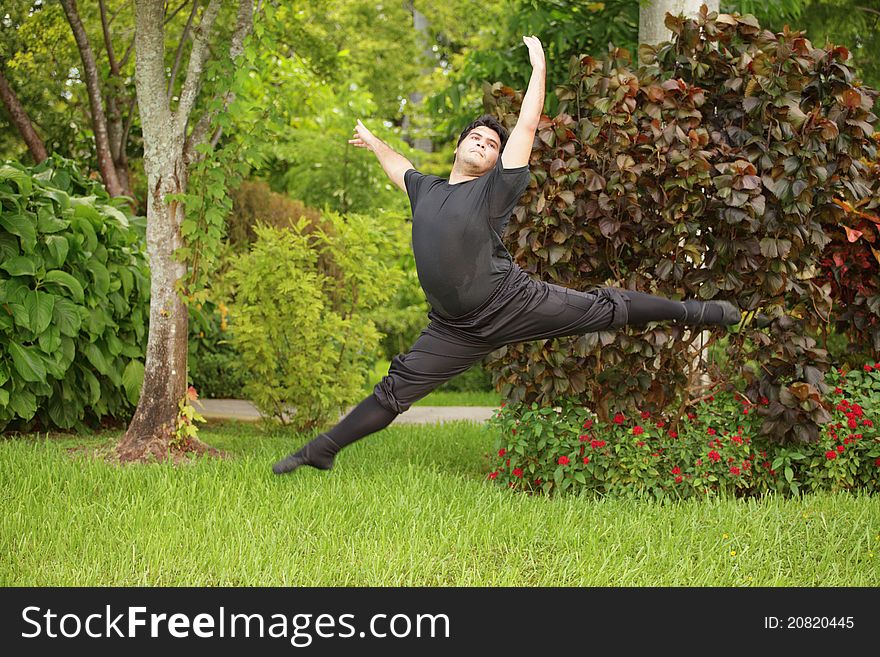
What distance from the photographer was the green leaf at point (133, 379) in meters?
7.51

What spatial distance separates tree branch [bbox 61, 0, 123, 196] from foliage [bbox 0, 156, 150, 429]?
1.59 m

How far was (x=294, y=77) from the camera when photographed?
537 inches

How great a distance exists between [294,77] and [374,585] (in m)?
10.9

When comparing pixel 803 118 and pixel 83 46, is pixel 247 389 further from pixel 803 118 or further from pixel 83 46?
pixel 803 118

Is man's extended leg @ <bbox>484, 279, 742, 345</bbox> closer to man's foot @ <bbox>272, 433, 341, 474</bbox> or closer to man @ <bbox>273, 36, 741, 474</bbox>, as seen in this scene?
man @ <bbox>273, 36, 741, 474</bbox>

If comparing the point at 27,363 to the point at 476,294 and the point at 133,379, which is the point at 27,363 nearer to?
the point at 133,379

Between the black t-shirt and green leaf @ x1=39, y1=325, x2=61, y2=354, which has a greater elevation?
the black t-shirt

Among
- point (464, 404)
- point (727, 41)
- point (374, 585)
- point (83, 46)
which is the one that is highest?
point (83, 46)

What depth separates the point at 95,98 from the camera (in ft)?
30.9

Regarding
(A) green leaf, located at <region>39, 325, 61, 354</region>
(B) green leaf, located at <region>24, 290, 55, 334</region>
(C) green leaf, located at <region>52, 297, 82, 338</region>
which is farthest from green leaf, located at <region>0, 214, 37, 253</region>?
(A) green leaf, located at <region>39, 325, 61, 354</region>

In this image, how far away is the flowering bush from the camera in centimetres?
568

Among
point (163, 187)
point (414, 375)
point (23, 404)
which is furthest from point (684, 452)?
point (23, 404)

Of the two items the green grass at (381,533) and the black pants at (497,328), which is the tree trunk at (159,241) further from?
the black pants at (497,328)
